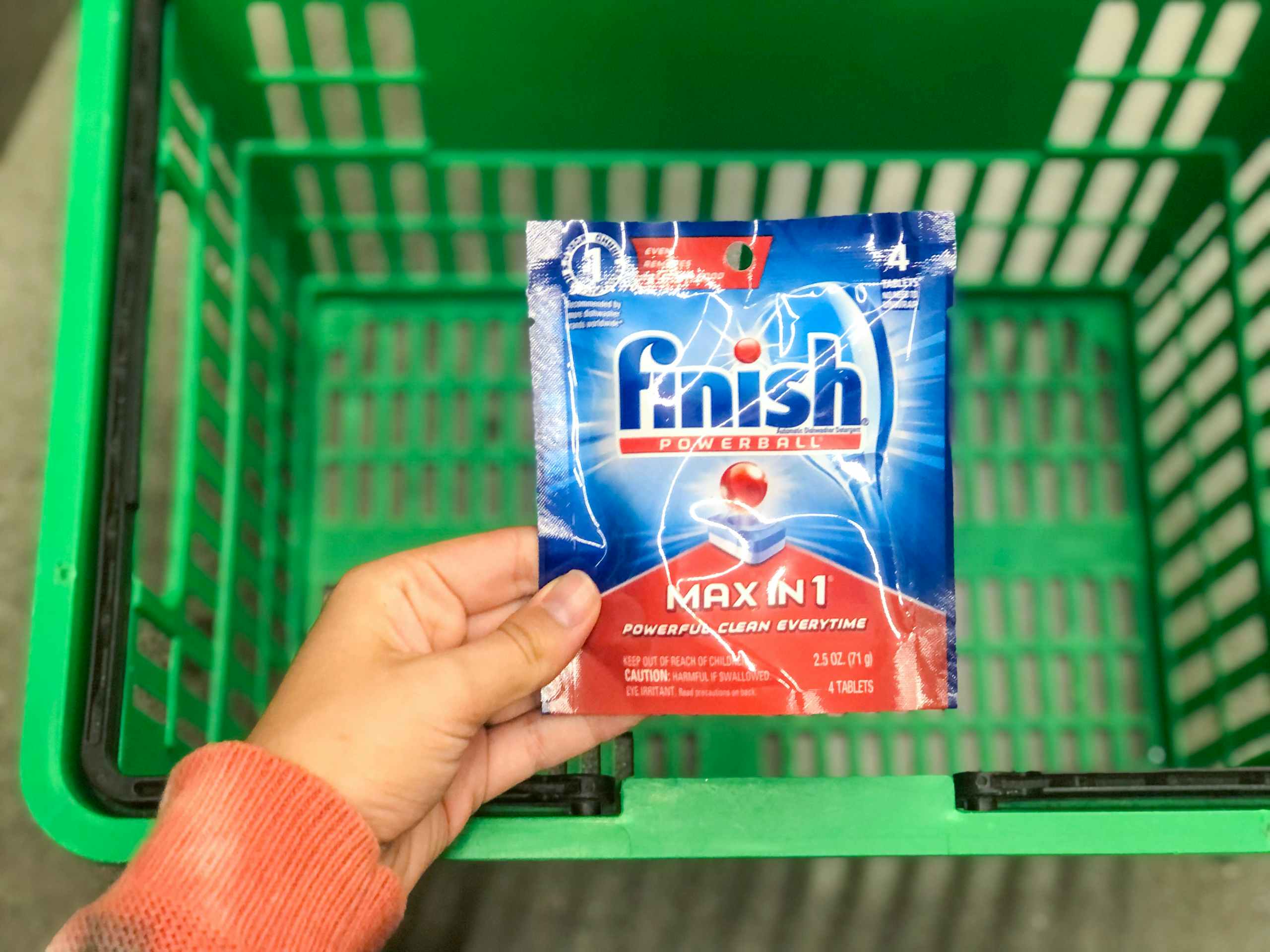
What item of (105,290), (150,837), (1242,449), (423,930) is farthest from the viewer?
(423,930)

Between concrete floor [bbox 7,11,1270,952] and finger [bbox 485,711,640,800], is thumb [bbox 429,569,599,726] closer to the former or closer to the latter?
finger [bbox 485,711,640,800]

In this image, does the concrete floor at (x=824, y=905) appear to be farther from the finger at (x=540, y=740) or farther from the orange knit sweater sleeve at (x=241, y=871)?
the orange knit sweater sleeve at (x=241, y=871)

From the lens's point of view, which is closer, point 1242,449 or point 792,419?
point 792,419

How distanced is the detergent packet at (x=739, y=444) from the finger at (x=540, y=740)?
3 cm

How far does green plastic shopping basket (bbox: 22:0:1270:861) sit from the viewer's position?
0.48 meters

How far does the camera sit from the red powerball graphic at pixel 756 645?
0.53 metres

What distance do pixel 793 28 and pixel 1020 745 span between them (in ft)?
1.85

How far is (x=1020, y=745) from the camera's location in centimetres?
75

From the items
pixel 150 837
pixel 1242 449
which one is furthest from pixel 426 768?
pixel 1242 449

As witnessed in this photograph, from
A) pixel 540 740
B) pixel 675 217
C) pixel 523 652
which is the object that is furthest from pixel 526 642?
pixel 675 217

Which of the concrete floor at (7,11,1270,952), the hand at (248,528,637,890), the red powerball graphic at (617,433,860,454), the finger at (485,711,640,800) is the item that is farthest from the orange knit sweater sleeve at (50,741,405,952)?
the concrete floor at (7,11,1270,952)

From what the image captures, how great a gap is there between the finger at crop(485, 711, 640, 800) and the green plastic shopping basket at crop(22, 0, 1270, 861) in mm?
54

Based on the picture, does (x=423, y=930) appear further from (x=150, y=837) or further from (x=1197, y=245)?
(x=1197, y=245)

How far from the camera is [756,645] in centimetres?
53
